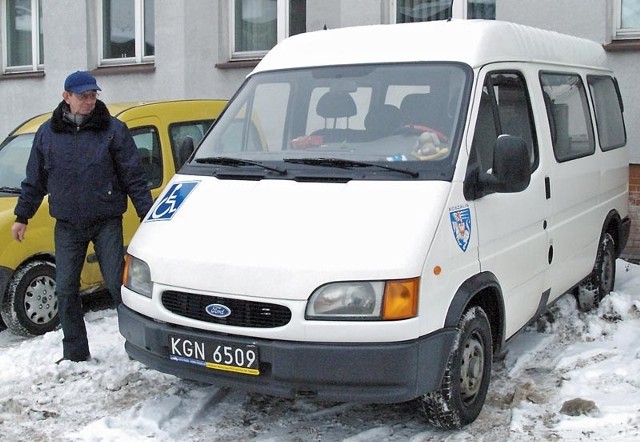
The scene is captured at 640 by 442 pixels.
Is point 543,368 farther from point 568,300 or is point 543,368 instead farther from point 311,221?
point 311,221

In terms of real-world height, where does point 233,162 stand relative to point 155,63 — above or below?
below

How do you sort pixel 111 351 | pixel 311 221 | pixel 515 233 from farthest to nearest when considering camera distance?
1. pixel 111 351
2. pixel 515 233
3. pixel 311 221

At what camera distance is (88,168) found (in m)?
5.29

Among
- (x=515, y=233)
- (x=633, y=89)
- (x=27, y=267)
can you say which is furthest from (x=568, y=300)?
(x=27, y=267)

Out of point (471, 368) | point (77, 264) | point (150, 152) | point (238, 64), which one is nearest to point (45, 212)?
point (150, 152)

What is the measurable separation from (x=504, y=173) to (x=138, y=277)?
1.97m

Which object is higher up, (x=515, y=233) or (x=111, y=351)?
(x=515, y=233)

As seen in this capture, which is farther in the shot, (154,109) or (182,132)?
(182,132)

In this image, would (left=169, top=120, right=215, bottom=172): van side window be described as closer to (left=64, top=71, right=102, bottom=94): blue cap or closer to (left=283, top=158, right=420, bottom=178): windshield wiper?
(left=64, top=71, right=102, bottom=94): blue cap

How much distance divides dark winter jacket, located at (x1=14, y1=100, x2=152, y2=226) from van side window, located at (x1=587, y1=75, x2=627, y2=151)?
11.7ft

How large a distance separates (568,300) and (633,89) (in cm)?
323

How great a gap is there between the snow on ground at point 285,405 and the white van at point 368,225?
1.19 ft

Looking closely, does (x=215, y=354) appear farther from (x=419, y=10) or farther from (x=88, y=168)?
(x=419, y=10)

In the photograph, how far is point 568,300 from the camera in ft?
22.4
